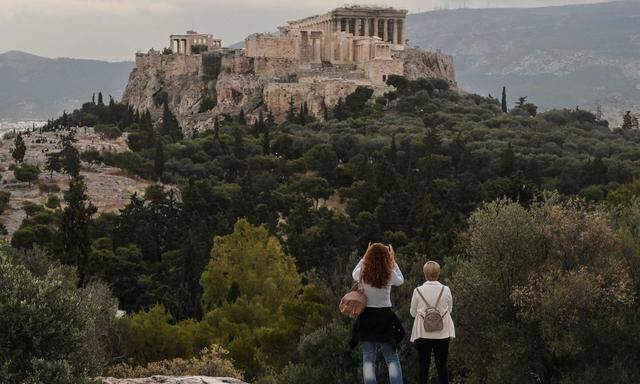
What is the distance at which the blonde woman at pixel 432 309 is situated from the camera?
1031 centimetres

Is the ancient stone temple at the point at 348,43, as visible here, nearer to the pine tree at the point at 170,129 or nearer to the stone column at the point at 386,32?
the stone column at the point at 386,32

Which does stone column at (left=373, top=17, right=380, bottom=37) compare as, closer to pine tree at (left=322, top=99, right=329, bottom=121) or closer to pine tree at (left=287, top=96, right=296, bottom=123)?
pine tree at (left=287, top=96, right=296, bottom=123)

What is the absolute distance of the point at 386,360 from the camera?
33.4 feet

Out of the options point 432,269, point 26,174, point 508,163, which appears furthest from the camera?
point 26,174

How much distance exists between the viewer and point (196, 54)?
93625 mm

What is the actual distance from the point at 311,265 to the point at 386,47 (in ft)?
145

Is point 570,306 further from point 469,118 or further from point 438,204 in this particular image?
point 469,118

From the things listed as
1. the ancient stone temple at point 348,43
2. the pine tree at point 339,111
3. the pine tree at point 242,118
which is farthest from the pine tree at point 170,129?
the pine tree at point 339,111

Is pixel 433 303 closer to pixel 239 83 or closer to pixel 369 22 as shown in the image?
pixel 239 83

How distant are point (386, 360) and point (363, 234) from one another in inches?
1353

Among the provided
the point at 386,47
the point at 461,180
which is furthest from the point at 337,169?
the point at 386,47

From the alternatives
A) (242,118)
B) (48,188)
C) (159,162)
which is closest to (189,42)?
(242,118)

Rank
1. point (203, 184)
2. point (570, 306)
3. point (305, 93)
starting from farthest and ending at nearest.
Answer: point (305, 93) < point (203, 184) < point (570, 306)

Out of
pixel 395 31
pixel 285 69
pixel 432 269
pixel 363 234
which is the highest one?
pixel 395 31
